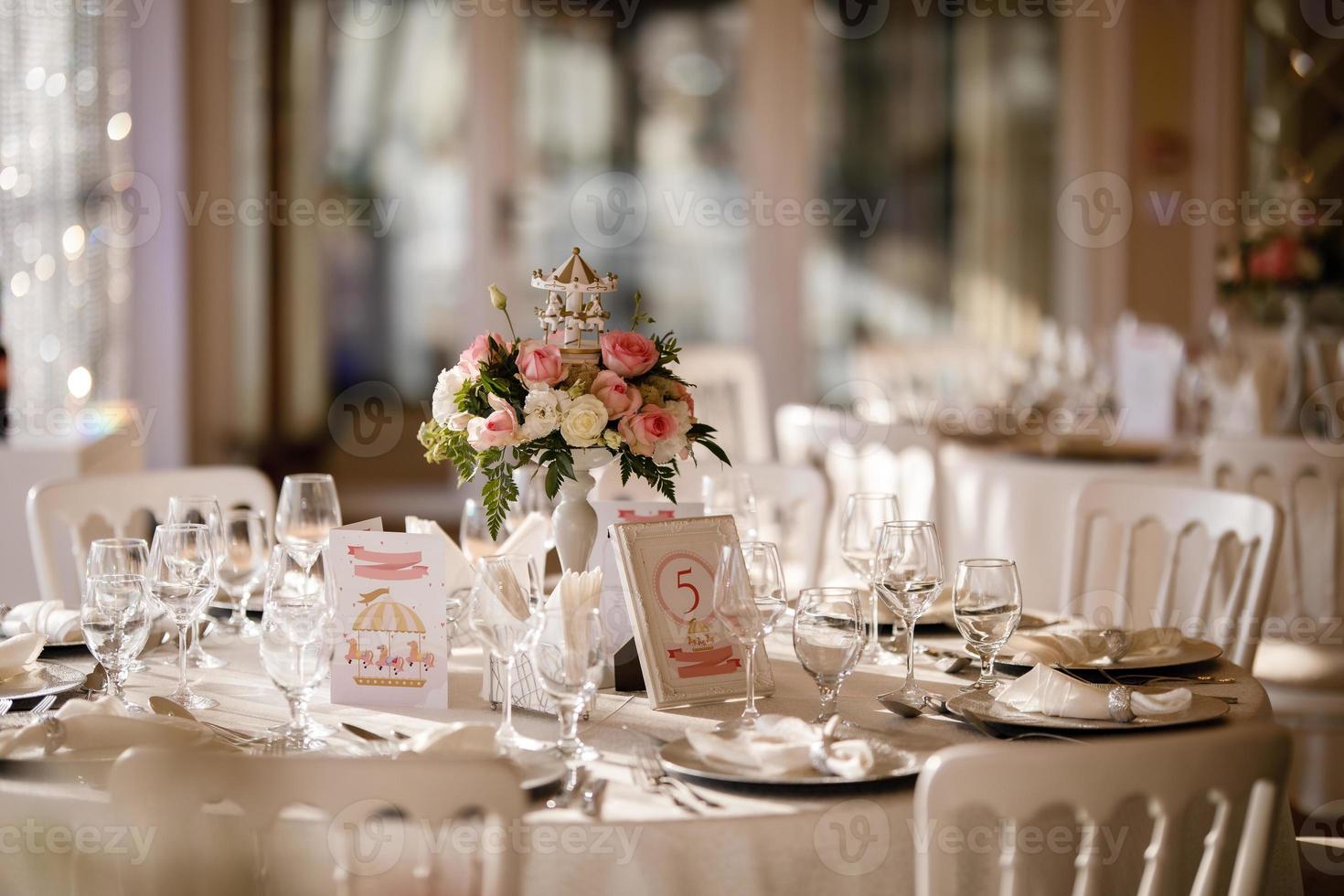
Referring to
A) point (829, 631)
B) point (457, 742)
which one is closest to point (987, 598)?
point (829, 631)

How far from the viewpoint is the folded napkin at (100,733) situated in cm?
144

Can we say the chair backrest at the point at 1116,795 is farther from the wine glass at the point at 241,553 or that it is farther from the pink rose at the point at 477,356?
the wine glass at the point at 241,553

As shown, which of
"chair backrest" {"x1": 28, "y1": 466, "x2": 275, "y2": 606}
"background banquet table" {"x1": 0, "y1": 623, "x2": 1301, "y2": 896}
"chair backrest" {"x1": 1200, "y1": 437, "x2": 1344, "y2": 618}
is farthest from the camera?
"chair backrest" {"x1": 1200, "y1": 437, "x2": 1344, "y2": 618}

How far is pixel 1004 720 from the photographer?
1.57 metres

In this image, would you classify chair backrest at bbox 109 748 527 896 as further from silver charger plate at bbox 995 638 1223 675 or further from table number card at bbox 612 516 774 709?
silver charger plate at bbox 995 638 1223 675

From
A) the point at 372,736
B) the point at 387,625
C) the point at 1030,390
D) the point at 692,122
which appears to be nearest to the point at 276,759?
the point at 372,736

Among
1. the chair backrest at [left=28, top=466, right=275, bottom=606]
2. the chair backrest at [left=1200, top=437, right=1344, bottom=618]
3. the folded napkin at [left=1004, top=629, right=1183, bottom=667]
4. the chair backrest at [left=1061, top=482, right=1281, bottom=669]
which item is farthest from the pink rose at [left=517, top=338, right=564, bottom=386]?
the chair backrest at [left=1200, top=437, right=1344, bottom=618]

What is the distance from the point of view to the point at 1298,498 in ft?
9.91

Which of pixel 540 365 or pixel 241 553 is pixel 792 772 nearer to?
pixel 540 365

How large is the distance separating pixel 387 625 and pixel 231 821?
0.51 metres

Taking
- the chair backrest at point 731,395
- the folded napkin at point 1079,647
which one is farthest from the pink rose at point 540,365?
the chair backrest at point 731,395

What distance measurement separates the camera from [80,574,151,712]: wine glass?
1.65 metres

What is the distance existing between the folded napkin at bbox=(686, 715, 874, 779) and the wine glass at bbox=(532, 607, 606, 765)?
0.12m

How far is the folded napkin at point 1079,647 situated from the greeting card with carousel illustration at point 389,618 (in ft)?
2.41
